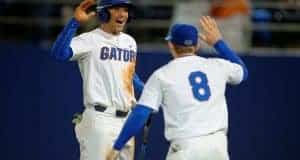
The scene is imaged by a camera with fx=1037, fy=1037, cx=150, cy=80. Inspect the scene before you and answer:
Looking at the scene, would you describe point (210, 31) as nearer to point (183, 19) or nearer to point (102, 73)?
point (102, 73)

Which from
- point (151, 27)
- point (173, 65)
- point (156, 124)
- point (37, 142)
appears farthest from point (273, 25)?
point (173, 65)

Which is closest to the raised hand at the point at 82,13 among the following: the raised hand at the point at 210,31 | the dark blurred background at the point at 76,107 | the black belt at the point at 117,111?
the black belt at the point at 117,111

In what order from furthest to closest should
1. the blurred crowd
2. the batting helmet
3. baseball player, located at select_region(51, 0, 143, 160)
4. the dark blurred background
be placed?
the blurred crowd
the dark blurred background
the batting helmet
baseball player, located at select_region(51, 0, 143, 160)

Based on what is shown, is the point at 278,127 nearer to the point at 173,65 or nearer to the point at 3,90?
the point at 3,90

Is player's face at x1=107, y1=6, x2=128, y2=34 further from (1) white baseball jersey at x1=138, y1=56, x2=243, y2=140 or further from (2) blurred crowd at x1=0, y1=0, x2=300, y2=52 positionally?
(2) blurred crowd at x1=0, y1=0, x2=300, y2=52

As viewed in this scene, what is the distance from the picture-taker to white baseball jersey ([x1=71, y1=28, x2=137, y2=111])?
8.33m

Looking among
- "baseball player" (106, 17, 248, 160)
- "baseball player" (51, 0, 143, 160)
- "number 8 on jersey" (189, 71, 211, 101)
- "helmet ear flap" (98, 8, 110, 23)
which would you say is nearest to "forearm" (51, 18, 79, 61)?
"baseball player" (51, 0, 143, 160)

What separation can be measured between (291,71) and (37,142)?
271 cm

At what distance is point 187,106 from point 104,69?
1.26 meters

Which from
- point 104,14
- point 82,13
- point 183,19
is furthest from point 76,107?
point 82,13

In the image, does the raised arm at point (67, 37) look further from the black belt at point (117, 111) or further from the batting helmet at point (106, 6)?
the black belt at point (117, 111)

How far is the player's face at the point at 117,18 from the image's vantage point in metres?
8.45

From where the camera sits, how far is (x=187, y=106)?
731cm

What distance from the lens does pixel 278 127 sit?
10.6 metres
